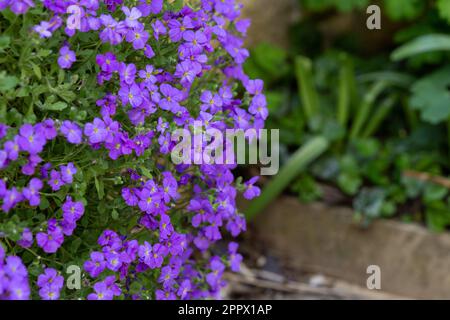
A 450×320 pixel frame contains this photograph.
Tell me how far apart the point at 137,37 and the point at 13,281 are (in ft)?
1.76

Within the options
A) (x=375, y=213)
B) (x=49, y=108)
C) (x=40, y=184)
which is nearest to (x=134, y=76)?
(x=49, y=108)

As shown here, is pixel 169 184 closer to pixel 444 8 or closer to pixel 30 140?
pixel 30 140

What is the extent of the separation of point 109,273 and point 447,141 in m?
1.90

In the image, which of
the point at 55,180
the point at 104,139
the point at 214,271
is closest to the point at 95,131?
the point at 104,139

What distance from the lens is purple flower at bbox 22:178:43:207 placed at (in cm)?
133

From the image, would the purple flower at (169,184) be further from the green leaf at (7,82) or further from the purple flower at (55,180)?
the green leaf at (7,82)

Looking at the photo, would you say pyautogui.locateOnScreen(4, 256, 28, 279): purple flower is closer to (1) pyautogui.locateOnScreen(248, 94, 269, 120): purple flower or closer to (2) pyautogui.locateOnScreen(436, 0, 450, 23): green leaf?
(1) pyautogui.locateOnScreen(248, 94, 269, 120): purple flower

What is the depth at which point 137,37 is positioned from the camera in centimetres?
145

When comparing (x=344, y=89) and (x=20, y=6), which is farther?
(x=344, y=89)

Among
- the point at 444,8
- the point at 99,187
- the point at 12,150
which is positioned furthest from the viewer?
the point at 444,8

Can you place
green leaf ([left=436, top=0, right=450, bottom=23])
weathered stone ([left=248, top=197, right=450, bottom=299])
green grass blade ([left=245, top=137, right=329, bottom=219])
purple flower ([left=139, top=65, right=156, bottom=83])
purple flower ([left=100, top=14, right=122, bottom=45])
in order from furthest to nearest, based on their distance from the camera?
1. green grass blade ([left=245, top=137, right=329, bottom=219])
2. weathered stone ([left=248, top=197, right=450, bottom=299])
3. green leaf ([left=436, top=0, right=450, bottom=23])
4. purple flower ([left=139, top=65, right=156, bottom=83])
5. purple flower ([left=100, top=14, right=122, bottom=45])

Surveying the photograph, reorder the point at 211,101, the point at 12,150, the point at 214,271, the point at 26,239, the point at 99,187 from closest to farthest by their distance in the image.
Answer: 1. the point at 12,150
2. the point at 26,239
3. the point at 99,187
4. the point at 211,101
5. the point at 214,271

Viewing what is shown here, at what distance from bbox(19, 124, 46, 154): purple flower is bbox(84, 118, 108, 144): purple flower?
0.34 ft

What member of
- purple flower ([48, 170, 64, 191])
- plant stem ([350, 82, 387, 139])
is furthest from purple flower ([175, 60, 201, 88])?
plant stem ([350, 82, 387, 139])
